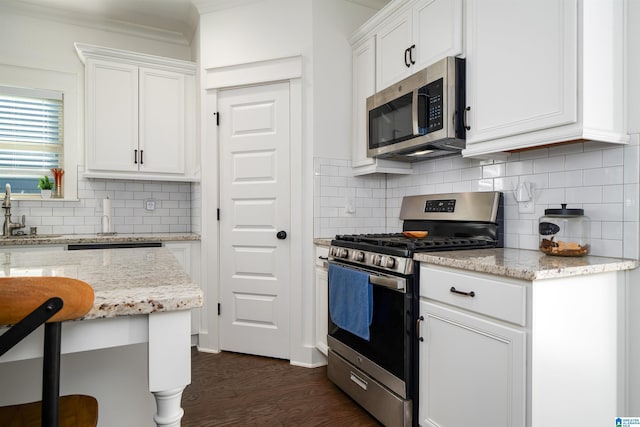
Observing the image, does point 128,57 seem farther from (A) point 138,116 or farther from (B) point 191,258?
(B) point 191,258

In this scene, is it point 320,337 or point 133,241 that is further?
point 133,241

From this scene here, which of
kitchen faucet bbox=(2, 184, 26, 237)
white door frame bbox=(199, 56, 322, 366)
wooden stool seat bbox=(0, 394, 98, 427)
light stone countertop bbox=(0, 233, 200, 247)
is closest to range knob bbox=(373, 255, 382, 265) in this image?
white door frame bbox=(199, 56, 322, 366)

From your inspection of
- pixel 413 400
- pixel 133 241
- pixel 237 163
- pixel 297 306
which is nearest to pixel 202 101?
pixel 237 163

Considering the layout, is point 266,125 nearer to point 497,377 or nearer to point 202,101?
point 202,101

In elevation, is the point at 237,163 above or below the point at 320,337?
above

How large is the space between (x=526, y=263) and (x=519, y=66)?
0.90 m

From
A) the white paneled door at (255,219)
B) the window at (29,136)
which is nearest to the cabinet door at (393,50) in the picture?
the white paneled door at (255,219)

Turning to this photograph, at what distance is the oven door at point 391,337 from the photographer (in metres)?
1.85

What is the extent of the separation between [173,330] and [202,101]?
2.71m

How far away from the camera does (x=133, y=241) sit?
3.08m

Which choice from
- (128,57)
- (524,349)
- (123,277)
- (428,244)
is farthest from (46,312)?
(128,57)

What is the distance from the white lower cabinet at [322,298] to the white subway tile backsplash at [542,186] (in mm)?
231

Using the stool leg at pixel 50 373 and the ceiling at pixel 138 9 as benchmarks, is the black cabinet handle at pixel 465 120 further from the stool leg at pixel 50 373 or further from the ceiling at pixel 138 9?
the stool leg at pixel 50 373

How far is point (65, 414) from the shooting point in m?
0.97
